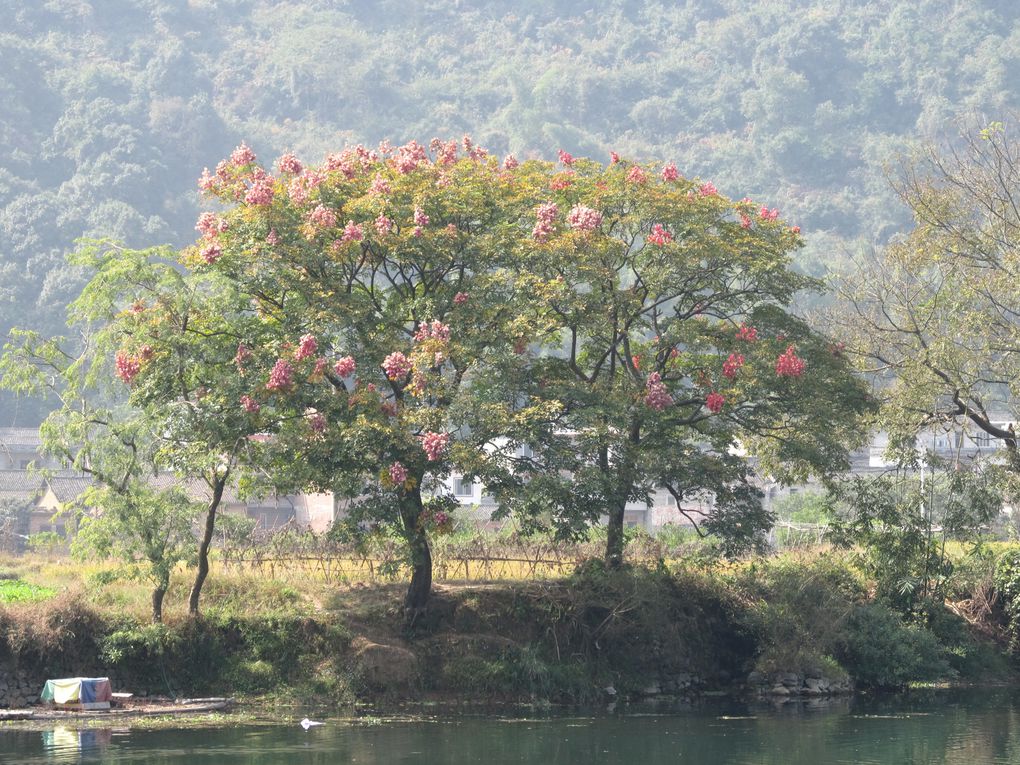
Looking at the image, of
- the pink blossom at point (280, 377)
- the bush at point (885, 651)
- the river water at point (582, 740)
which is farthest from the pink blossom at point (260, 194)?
the bush at point (885, 651)

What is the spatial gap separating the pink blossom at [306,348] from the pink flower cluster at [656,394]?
6011 millimetres

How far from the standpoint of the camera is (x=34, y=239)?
290 feet

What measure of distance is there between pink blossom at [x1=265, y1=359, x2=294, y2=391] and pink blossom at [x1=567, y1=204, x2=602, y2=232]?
18.9 feet

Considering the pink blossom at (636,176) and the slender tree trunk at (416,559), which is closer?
the slender tree trunk at (416,559)

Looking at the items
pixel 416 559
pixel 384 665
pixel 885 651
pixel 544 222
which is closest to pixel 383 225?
pixel 544 222

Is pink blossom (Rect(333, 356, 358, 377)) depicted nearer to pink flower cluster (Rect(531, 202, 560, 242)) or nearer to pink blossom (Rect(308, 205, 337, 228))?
pink blossom (Rect(308, 205, 337, 228))

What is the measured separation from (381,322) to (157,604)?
6.37 meters

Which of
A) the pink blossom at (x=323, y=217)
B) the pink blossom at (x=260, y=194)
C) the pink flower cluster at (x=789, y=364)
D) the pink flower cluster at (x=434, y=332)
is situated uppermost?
the pink blossom at (x=260, y=194)

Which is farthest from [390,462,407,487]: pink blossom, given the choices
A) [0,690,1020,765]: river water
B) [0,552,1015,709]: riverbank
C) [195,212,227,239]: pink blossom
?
[195,212,227,239]: pink blossom

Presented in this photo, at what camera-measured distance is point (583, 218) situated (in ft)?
85.5

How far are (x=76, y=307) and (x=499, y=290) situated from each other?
25.0 feet

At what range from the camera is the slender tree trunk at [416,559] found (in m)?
25.3

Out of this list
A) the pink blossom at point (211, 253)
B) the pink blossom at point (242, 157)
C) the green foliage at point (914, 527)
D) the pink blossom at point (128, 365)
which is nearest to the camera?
the pink blossom at point (211, 253)

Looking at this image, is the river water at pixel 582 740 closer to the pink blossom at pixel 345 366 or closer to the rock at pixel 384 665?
the rock at pixel 384 665
